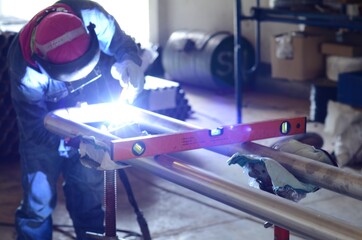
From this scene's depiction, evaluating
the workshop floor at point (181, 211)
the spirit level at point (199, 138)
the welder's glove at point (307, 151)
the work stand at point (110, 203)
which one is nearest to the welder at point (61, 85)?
the work stand at point (110, 203)

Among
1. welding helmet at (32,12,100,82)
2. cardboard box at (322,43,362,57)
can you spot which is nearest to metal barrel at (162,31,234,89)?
cardboard box at (322,43,362,57)

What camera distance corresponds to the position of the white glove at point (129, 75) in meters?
3.19

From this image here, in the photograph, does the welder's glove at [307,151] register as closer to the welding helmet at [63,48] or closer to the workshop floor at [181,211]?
the welding helmet at [63,48]

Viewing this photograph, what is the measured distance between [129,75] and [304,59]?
3244mm

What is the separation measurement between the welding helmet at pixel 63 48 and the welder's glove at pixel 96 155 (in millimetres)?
525

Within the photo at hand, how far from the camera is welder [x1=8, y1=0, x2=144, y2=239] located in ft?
9.64

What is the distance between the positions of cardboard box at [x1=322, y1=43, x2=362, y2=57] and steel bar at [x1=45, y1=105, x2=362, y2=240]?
12.7 feet

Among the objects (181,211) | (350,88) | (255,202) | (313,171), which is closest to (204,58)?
(350,88)

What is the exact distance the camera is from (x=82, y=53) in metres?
2.95

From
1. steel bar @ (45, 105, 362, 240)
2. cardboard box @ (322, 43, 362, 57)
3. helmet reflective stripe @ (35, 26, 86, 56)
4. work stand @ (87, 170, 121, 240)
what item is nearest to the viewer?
steel bar @ (45, 105, 362, 240)

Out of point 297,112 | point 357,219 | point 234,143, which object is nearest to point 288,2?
point 297,112

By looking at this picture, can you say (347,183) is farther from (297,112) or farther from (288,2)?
(297,112)

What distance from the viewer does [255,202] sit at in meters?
2.00

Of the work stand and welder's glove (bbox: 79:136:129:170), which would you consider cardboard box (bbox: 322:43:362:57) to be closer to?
the work stand
